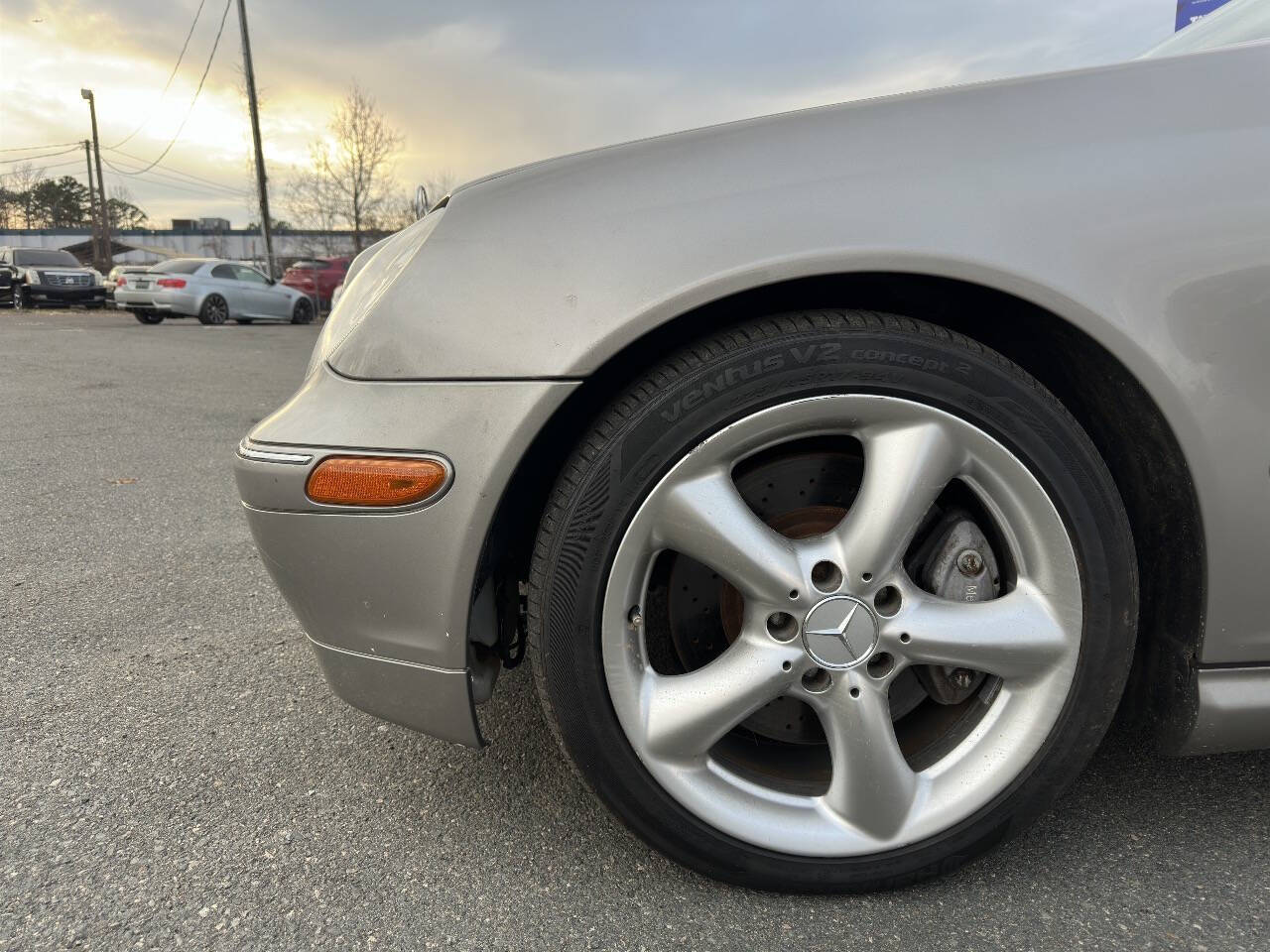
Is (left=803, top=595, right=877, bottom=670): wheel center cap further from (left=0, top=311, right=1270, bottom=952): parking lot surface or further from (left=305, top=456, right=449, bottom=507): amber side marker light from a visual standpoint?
(left=305, top=456, right=449, bottom=507): amber side marker light

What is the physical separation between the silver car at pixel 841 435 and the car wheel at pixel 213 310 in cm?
1668

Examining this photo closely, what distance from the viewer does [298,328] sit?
52.7ft

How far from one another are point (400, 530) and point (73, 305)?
82.2 feet

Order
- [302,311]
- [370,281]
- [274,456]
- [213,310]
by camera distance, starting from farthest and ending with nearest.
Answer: [302,311] < [213,310] < [370,281] < [274,456]

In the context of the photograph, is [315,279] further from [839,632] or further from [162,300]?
[839,632]

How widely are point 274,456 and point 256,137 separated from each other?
75.0 ft

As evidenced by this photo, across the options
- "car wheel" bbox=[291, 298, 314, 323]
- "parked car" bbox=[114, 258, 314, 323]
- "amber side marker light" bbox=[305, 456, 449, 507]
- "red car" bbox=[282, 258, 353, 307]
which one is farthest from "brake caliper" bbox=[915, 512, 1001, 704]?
"red car" bbox=[282, 258, 353, 307]

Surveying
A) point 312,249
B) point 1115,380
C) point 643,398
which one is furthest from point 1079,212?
point 312,249

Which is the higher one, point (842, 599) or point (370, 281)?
point (370, 281)

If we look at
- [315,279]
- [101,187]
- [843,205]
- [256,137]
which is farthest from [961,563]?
[101,187]

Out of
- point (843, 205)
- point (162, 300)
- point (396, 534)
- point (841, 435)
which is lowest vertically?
point (162, 300)

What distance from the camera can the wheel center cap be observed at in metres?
1.25

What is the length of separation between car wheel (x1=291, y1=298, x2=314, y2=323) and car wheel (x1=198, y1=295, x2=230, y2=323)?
4.64ft

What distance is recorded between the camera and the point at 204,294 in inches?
618
